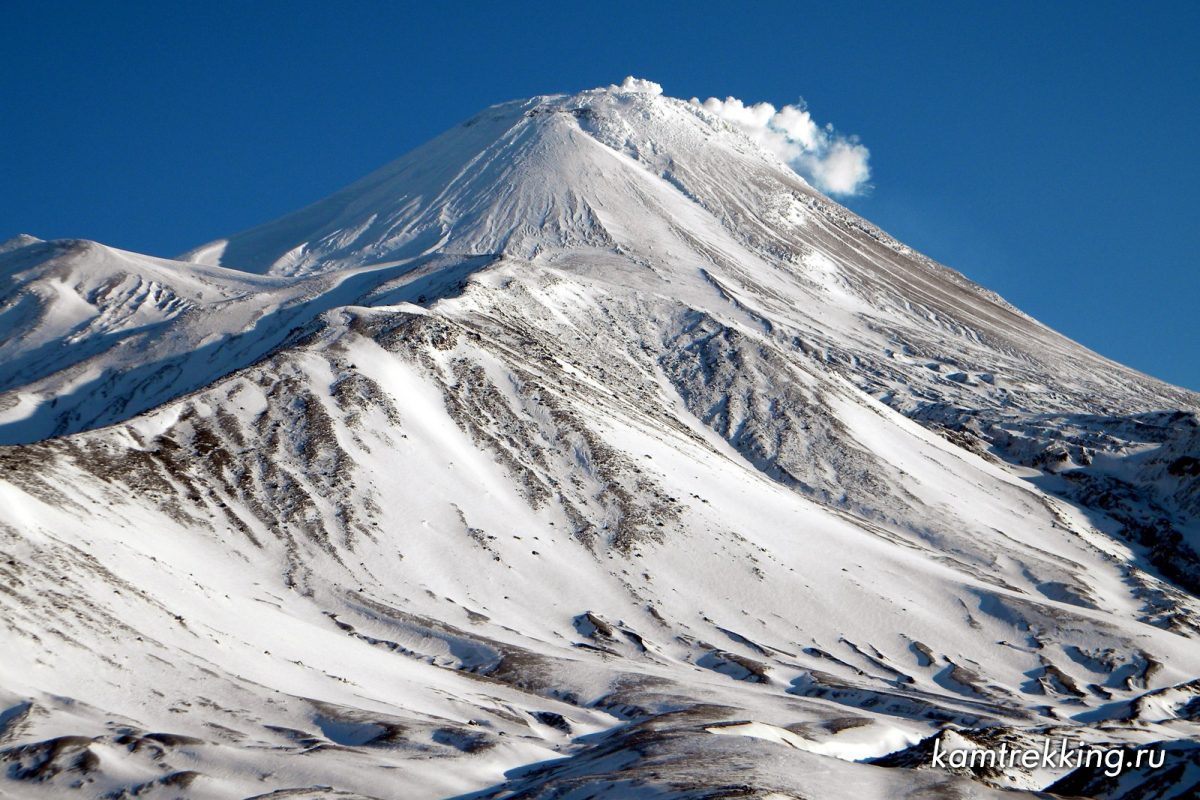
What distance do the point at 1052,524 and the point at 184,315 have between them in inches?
3856

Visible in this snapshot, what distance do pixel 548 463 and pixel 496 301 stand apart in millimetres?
36936

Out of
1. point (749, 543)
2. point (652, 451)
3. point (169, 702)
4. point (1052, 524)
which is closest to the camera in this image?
point (169, 702)

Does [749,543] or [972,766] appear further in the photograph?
[749,543]

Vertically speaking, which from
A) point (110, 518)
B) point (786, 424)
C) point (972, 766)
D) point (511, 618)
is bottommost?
point (972, 766)

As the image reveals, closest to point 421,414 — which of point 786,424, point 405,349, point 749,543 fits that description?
point 405,349

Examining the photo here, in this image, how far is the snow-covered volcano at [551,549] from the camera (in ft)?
151

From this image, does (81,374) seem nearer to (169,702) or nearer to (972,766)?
(169,702)

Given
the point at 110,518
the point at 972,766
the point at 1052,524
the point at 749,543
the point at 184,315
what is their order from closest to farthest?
the point at 972,766 → the point at 110,518 → the point at 749,543 → the point at 1052,524 → the point at 184,315

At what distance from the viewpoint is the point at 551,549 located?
83.2 m

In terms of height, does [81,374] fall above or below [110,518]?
above

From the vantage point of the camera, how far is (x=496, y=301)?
126 metres

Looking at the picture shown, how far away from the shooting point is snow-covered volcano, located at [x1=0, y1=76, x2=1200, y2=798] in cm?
4597

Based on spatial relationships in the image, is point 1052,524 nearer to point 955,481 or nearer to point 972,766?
point 955,481

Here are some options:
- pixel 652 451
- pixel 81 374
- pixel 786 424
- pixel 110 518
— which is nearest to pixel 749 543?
pixel 652 451
